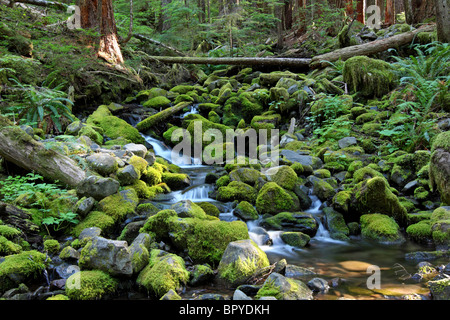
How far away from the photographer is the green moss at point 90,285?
10.8ft

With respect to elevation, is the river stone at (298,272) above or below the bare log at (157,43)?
below

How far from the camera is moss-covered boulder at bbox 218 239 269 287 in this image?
3652 millimetres

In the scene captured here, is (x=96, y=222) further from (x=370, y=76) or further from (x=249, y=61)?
(x=249, y=61)

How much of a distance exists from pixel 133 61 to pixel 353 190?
1076 cm

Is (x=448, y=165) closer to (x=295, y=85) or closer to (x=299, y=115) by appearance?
(x=299, y=115)

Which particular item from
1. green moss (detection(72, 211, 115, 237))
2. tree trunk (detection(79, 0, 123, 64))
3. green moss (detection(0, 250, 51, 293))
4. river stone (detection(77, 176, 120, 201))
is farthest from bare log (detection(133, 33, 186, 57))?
green moss (detection(0, 250, 51, 293))

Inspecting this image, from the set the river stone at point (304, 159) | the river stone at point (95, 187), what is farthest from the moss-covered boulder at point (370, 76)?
the river stone at point (95, 187)

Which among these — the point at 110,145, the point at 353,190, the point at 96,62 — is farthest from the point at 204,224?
the point at 96,62

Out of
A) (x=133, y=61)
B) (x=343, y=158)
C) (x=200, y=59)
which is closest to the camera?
(x=343, y=158)

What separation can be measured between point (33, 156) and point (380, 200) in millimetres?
5999

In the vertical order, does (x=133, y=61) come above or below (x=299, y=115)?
above

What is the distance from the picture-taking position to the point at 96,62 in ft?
36.4

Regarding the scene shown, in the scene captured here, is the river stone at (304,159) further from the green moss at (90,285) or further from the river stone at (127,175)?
the green moss at (90,285)

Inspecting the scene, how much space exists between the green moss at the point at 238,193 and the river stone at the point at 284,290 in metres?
2.96
